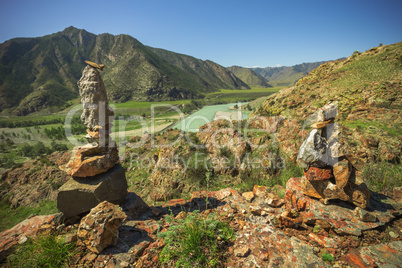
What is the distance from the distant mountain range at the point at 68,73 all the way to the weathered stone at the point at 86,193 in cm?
10082

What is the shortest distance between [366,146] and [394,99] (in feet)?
25.7

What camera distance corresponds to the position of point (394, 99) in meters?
12.1

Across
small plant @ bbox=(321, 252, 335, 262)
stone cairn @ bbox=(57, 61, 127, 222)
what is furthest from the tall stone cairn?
small plant @ bbox=(321, 252, 335, 262)

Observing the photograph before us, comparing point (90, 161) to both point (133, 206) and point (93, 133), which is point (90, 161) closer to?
point (93, 133)

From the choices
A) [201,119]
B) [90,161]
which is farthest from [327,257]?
[201,119]

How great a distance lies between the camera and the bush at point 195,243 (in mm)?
2979

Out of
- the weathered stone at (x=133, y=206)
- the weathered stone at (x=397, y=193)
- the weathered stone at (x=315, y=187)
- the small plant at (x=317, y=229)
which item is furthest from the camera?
the weathered stone at (x=133, y=206)

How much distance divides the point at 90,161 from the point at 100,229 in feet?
7.05

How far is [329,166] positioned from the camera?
3914 millimetres

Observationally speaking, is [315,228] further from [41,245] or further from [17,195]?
[17,195]

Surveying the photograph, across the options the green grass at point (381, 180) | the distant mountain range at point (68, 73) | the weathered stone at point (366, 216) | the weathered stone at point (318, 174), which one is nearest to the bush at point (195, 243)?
the weathered stone at point (318, 174)

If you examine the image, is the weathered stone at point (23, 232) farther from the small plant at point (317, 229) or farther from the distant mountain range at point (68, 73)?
the distant mountain range at point (68, 73)

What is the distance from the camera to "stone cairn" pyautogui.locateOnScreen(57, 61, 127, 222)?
4699 mm

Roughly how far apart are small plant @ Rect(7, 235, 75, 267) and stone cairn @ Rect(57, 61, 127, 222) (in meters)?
1.27
